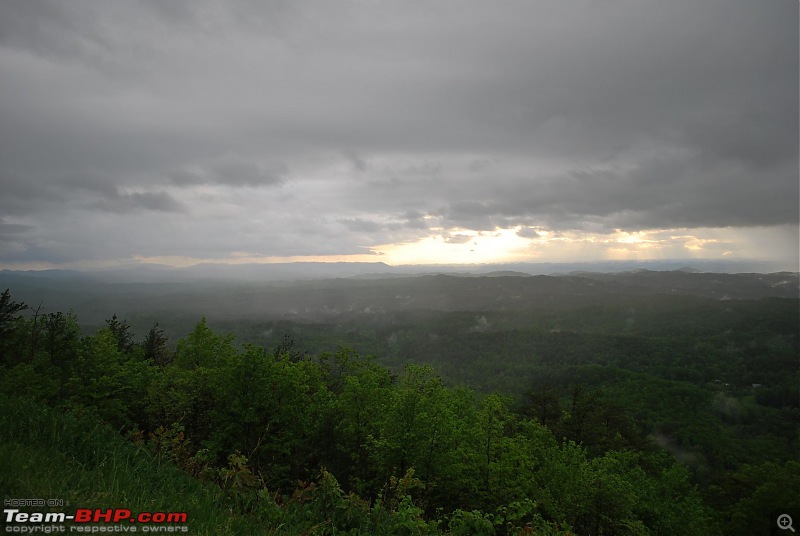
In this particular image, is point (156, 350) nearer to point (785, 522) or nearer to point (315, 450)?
point (315, 450)

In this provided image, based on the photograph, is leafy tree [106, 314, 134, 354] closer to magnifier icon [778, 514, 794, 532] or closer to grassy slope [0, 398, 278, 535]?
grassy slope [0, 398, 278, 535]

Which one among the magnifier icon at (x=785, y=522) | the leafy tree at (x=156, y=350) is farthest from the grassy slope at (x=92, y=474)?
the magnifier icon at (x=785, y=522)

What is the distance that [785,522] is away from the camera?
2873 centimetres

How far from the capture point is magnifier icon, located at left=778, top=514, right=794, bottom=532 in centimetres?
2838

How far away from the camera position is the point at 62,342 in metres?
35.3

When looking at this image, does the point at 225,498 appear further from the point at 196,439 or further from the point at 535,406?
the point at 535,406

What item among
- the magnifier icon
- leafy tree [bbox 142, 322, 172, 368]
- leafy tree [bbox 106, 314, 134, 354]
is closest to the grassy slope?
leafy tree [bbox 106, 314, 134, 354]

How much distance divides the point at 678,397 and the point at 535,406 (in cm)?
11886

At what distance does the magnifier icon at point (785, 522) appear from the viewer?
28.4 m
